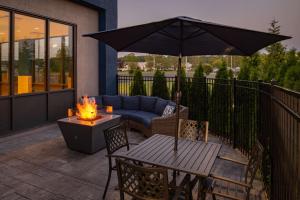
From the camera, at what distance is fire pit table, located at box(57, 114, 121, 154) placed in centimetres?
538

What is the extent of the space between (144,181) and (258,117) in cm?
313

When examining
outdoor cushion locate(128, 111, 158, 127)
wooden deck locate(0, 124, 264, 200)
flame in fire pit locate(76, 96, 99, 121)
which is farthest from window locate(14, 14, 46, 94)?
outdoor cushion locate(128, 111, 158, 127)

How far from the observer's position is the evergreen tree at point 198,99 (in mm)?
8211

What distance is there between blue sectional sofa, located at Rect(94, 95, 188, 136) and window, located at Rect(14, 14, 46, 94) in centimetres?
208

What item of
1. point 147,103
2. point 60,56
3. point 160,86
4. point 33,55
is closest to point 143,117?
point 147,103

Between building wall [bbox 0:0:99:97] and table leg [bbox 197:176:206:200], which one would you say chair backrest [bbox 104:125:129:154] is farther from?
building wall [bbox 0:0:99:97]

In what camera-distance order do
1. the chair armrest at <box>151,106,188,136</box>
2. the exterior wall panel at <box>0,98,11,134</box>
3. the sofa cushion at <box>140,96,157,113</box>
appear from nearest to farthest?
the chair armrest at <box>151,106,188,136</box> → the exterior wall panel at <box>0,98,11,134</box> → the sofa cushion at <box>140,96,157,113</box>

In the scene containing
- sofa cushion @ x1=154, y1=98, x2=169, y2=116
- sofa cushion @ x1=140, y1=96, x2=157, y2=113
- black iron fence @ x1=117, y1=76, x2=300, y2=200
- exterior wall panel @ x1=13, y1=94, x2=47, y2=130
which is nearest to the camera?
black iron fence @ x1=117, y1=76, x2=300, y2=200

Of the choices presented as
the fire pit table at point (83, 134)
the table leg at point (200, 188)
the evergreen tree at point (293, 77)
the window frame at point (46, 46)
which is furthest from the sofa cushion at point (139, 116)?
the table leg at point (200, 188)

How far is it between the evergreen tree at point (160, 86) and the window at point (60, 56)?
3.32m

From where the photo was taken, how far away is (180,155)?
310cm

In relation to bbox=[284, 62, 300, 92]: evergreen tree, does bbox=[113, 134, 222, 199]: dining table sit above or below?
below

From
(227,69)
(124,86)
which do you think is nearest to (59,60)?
(124,86)

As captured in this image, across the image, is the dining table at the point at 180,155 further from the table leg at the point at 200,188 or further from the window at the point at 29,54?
the window at the point at 29,54
